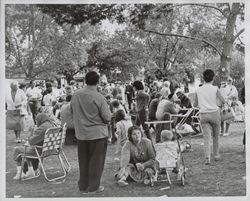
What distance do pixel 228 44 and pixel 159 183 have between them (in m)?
1.37

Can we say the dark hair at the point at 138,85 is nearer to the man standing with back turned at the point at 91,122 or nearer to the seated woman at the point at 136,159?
the seated woman at the point at 136,159

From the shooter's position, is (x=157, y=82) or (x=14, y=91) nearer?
(x=14, y=91)

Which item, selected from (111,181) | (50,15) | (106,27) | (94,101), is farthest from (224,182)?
(50,15)

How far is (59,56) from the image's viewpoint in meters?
5.70

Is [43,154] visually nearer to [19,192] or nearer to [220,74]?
[19,192]

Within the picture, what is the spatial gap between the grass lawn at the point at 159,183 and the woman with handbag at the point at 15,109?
13 cm

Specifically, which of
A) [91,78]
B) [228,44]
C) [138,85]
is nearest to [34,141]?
[91,78]

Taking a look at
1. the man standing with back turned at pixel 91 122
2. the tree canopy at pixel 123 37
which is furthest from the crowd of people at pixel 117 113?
the tree canopy at pixel 123 37

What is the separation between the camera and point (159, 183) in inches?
210

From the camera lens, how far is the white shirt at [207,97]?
5738 millimetres

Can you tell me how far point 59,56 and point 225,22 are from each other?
152cm

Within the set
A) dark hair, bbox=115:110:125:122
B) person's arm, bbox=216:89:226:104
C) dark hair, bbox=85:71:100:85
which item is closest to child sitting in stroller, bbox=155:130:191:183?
person's arm, bbox=216:89:226:104

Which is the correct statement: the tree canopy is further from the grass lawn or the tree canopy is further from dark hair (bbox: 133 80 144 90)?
the grass lawn

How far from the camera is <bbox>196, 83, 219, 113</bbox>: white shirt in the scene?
5738mm
